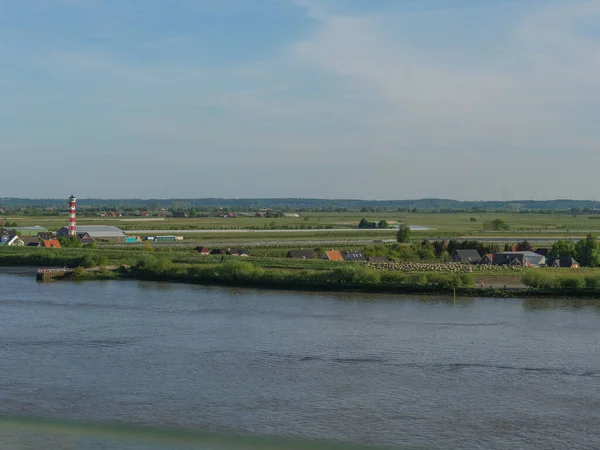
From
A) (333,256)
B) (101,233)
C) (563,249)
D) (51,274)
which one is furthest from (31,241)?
(563,249)

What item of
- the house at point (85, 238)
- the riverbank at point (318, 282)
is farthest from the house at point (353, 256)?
the house at point (85, 238)

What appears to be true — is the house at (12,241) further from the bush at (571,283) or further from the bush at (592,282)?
the bush at (592,282)

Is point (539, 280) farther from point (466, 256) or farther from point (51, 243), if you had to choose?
point (51, 243)

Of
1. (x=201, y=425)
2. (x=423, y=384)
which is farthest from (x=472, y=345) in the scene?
(x=201, y=425)

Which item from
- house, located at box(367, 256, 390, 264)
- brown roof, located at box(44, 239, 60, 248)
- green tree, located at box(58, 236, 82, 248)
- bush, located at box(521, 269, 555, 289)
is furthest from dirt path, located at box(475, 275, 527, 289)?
brown roof, located at box(44, 239, 60, 248)

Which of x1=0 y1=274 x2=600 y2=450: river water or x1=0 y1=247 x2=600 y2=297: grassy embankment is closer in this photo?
x1=0 y1=274 x2=600 y2=450: river water

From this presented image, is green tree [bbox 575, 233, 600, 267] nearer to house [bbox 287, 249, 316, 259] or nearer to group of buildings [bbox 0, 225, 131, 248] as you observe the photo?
house [bbox 287, 249, 316, 259]

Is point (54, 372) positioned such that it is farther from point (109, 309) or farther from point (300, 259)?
point (300, 259)
